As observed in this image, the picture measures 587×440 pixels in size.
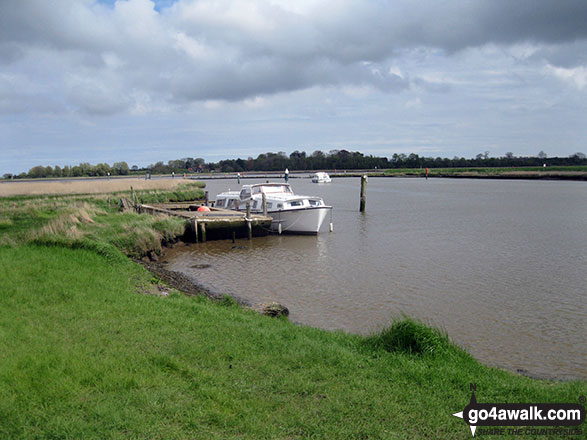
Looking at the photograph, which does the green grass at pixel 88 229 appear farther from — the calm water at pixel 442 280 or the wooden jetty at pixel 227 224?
the calm water at pixel 442 280

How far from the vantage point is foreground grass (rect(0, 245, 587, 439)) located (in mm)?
4582

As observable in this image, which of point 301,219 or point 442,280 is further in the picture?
point 301,219

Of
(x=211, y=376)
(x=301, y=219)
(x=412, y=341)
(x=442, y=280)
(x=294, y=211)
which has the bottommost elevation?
(x=442, y=280)

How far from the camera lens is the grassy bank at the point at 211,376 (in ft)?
15.1

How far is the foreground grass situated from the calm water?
3.46m

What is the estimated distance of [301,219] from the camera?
27281 millimetres

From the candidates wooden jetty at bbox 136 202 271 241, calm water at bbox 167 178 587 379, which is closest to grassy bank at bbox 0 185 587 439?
calm water at bbox 167 178 587 379

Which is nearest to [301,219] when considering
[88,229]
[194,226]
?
[194,226]

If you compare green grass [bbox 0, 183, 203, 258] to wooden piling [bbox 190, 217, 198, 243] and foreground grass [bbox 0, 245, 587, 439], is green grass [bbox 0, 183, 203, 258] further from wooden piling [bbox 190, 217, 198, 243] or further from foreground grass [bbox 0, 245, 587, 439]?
foreground grass [bbox 0, 245, 587, 439]

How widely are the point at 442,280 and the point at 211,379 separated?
1187 centimetres

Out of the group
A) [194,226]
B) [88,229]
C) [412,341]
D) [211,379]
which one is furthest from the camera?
[194,226]

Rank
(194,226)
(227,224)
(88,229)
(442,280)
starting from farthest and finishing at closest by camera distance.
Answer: (227,224), (194,226), (88,229), (442,280)

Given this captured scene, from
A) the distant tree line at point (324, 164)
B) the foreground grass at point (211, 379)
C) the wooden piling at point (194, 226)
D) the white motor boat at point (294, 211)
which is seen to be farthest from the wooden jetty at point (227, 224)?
the distant tree line at point (324, 164)

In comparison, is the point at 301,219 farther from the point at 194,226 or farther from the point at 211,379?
the point at 211,379
